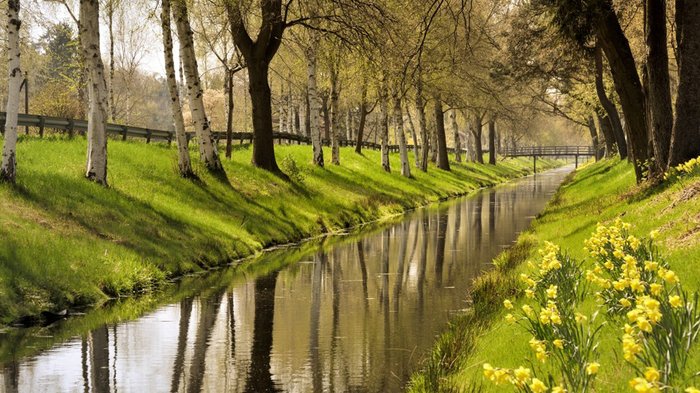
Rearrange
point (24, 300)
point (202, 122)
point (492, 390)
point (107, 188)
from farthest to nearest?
point (202, 122), point (107, 188), point (24, 300), point (492, 390)

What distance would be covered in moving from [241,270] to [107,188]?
17.8 ft

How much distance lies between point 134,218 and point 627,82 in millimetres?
15097

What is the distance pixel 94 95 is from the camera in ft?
82.9

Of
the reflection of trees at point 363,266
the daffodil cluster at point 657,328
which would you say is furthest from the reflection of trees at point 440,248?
the daffodil cluster at point 657,328

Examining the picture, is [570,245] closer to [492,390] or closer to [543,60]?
[492,390]

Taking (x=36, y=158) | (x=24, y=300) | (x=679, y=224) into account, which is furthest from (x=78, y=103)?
(x=679, y=224)

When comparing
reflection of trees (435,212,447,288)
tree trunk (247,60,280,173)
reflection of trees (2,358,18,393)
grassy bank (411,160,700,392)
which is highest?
tree trunk (247,60,280,173)

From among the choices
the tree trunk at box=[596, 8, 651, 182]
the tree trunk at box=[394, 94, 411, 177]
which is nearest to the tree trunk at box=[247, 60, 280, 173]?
the tree trunk at box=[596, 8, 651, 182]

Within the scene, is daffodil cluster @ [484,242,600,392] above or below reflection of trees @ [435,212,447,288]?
above

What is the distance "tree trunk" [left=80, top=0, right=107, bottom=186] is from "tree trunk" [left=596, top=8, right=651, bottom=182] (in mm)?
14592

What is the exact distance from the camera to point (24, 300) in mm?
15688

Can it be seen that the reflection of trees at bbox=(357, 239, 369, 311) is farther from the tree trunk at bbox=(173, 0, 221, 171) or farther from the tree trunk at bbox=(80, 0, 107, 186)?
the tree trunk at bbox=(80, 0, 107, 186)

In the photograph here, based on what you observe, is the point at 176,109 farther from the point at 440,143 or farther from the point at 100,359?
the point at 440,143

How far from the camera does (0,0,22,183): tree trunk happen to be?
21.6 m
